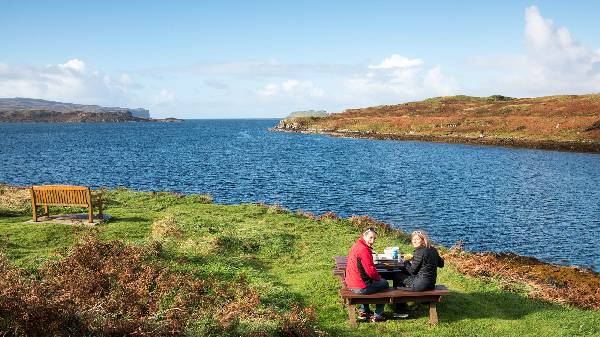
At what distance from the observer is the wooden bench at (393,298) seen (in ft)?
41.9

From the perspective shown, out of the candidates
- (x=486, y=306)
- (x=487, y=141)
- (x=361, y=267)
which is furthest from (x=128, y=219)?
(x=487, y=141)

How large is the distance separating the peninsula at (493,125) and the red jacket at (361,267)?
303 feet

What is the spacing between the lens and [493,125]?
12581 centimetres

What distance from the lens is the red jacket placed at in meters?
12.8

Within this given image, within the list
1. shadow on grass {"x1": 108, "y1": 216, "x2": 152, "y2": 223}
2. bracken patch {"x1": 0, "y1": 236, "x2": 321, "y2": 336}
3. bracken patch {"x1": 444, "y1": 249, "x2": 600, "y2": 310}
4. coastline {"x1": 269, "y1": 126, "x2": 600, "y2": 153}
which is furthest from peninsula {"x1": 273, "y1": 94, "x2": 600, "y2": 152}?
bracken patch {"x1": 0, "y1": 236, "x2": 321, "y2": 336}

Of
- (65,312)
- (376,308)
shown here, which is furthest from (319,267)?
(65,312)

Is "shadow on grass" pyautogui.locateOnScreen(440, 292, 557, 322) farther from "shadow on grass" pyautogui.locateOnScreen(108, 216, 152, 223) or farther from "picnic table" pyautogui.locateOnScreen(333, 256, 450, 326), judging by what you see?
"shadow on grass" pyautogui.locateOnScreen(108, 216, 152, 223)

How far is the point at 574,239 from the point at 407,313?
23670 mm

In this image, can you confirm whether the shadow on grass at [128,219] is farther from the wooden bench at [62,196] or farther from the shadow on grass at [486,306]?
the shadow on grass at [486,306]

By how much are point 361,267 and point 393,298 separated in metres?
1.23

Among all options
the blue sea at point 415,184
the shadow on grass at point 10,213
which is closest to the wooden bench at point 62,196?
the shadow on grass at point 10,213

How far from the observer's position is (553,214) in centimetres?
3975

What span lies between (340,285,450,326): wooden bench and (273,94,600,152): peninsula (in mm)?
91013

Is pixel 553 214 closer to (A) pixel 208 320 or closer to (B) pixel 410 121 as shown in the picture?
(A) pixel 208 320
